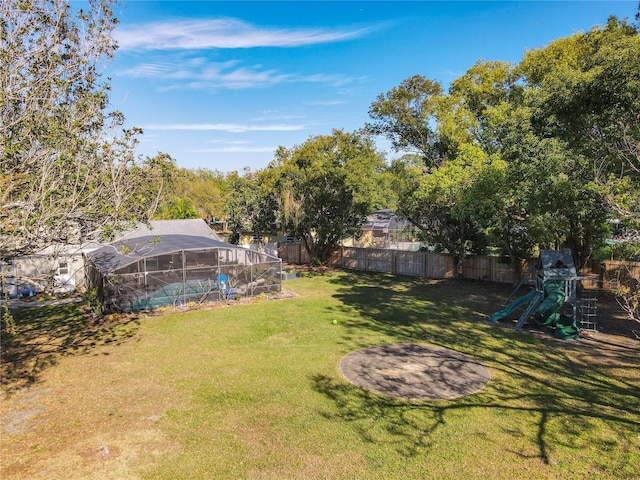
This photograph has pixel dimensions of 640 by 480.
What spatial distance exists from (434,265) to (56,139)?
66.1 ft

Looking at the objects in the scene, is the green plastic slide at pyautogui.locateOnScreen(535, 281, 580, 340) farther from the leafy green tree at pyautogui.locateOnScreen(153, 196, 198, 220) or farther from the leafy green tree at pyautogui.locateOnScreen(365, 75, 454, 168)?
the leafy green tree at pyautogui.locateOnScreen(153, 196, 198, 220)

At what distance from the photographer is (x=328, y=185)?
24812 millimetres

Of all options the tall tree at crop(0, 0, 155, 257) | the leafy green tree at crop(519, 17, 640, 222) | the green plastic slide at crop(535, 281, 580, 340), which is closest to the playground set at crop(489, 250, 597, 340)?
the green plastic slide at crop(535, 281, 580, 340)

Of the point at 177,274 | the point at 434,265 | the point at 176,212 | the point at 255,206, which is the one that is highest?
the point at 255,206

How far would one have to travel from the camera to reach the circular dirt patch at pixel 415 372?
8.66 meters

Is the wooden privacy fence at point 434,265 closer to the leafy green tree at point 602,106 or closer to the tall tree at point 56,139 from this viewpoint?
the leafy green tree at point 602,106

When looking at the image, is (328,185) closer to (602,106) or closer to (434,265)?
(434,265)

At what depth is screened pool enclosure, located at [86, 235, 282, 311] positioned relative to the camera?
15.3 metres

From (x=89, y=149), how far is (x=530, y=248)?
19.7 meters

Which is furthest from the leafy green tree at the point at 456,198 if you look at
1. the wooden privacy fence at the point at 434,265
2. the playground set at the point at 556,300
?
the playground set at the point at 556,300

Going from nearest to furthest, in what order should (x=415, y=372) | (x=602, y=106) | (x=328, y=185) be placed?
(x=415, y=372), (x=602, y=106), (x=328, y=185)

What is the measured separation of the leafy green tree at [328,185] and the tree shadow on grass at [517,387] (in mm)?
9989

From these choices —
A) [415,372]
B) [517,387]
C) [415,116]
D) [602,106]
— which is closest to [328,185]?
[415,116]

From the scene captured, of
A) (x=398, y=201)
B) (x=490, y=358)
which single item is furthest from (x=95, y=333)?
(x=398, y=201)
